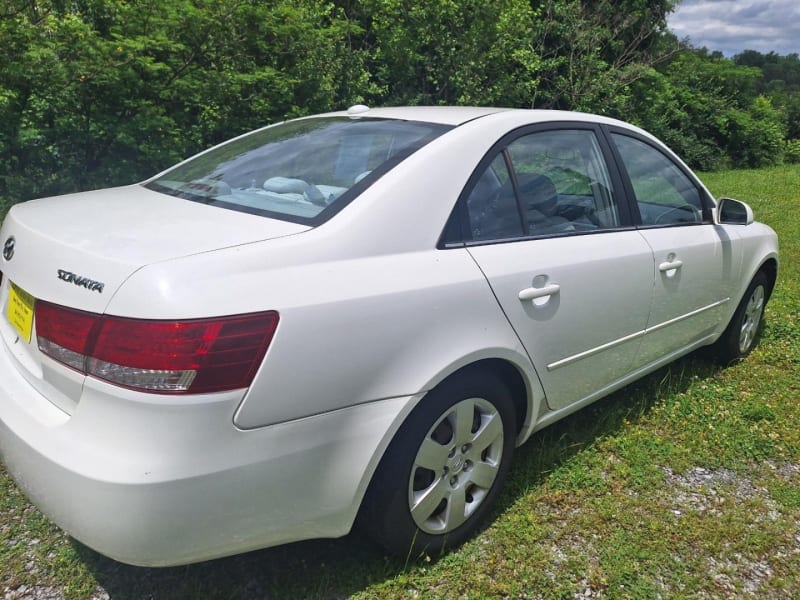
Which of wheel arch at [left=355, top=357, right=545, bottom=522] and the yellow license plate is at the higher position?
the yellow license plate

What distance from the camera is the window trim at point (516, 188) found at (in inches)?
85.6

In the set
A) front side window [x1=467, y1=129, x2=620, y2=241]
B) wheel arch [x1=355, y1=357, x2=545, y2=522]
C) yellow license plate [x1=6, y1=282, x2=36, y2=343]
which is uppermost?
front side window [x1=467, y1=129, x2=620, y2=241]

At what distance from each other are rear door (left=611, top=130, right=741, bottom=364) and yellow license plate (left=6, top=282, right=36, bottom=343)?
8.24ft

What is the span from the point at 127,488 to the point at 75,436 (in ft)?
0.76

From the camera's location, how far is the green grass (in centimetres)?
217

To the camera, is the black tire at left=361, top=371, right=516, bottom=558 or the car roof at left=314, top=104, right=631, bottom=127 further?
the car roof at left=314, top=104, right=631, bottom=127

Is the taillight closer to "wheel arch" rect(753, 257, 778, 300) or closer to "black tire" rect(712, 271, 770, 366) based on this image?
"black tire" rect(712, 271, 770, 366)

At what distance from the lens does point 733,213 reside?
354 cm

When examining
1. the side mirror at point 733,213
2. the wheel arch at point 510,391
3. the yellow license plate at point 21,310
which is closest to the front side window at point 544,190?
the wheel arch at point 510,391

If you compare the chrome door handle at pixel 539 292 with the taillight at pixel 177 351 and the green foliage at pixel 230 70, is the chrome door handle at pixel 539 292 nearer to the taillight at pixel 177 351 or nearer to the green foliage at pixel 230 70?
the taillight at pixel 177 351

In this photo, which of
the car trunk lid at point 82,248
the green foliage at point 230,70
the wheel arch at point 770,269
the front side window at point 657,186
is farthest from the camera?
the green foliage at point 230,70

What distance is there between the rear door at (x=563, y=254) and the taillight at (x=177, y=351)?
899mm

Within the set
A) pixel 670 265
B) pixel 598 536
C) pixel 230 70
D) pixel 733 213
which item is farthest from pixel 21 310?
pixel 230 70

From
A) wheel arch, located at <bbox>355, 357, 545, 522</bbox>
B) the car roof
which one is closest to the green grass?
wheel arch, located at <bbox>355, 357, 545, 522</bbox>
